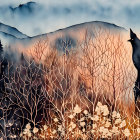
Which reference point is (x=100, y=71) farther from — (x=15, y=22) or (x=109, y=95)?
(x=15, y=22)

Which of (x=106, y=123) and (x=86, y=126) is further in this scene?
(x=86, y=126)

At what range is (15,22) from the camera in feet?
13.0

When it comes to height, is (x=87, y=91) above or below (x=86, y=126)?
above

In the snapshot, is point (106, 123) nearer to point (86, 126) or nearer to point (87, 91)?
point (86, 126)

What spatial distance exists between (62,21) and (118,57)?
2.87ft

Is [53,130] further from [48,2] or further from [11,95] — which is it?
[48,2]

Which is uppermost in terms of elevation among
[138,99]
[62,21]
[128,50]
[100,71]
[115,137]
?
[62,21]

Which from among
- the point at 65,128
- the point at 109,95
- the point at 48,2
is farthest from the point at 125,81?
the point at 48,2

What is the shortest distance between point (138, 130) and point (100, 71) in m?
0.87

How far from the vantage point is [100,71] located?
373 cm

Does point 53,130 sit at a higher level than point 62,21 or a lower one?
lower

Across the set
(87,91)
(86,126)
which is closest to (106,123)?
(86,126)

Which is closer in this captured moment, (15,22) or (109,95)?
(109,95)

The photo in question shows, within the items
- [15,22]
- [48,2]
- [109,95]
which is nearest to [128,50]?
[109,95]
